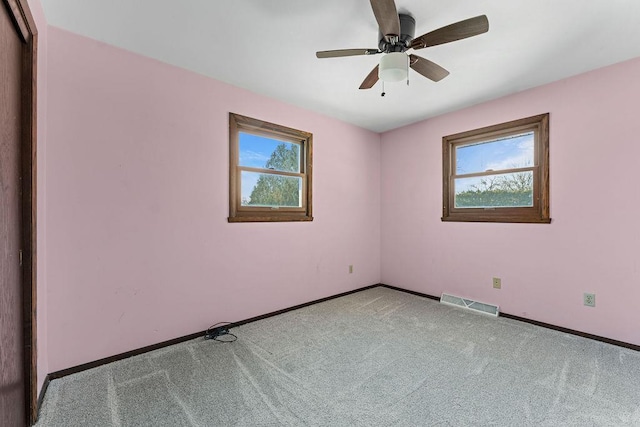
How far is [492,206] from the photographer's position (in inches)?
126

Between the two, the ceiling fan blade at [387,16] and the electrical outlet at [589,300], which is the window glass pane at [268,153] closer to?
the ceiling fan blade at [387,16]

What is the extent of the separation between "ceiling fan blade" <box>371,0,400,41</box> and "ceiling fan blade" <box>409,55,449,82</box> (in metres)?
0.34

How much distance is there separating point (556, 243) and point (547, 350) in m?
1.02

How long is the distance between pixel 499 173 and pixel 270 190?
260 cm

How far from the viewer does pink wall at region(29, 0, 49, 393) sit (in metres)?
1.68

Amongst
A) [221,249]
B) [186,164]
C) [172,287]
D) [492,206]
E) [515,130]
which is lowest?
[172,287]

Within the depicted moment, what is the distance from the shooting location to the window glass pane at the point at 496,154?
297cm

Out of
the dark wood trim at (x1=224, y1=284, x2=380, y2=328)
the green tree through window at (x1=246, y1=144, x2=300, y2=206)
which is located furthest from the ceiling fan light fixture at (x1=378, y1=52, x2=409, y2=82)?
the dark wood trim at (x1=224, y1=284, x2=380, y2=328)

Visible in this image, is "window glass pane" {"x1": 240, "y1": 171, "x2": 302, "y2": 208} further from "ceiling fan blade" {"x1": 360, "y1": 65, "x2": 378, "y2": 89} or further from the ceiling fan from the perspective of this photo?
the ceiling fan

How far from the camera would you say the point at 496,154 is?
319cm

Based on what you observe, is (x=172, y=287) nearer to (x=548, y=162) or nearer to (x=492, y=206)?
(x=492, y=206)

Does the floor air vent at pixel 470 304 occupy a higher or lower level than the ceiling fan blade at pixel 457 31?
lower

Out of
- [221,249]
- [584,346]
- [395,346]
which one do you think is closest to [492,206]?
[584,346]

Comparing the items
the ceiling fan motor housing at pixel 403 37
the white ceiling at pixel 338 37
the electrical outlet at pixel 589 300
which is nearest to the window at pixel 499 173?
the white ceiling at pixel 338 37
